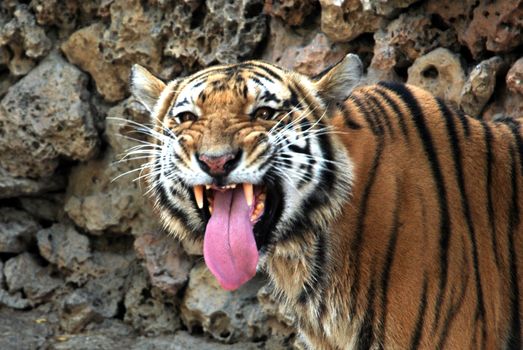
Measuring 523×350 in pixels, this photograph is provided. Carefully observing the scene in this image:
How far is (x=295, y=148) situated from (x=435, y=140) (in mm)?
504

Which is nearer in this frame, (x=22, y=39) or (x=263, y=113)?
(x=263, y=113)

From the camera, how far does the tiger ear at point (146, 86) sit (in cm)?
307

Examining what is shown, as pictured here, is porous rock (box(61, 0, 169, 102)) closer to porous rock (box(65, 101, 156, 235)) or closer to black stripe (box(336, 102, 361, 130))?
porous rock (box(65, 101, 156, 235))

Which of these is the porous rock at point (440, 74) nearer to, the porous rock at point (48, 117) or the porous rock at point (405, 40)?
the porous rock at point (405, 40)

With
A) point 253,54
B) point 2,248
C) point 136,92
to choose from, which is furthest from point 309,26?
point 2,248

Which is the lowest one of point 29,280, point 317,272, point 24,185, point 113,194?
point 29,280

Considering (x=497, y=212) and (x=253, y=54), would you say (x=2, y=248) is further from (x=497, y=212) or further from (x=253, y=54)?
(x=497, y=212)

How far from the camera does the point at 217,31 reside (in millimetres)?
4723

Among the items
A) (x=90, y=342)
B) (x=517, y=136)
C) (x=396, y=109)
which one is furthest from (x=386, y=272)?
(x=90, y=342)

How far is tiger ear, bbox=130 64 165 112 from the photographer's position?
307cm

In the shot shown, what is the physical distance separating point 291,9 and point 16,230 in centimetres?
228

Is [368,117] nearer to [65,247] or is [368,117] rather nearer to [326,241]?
[326,241]

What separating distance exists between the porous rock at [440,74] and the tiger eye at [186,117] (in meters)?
1.64

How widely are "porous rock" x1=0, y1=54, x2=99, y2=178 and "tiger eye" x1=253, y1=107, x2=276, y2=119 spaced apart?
2.75 metres
